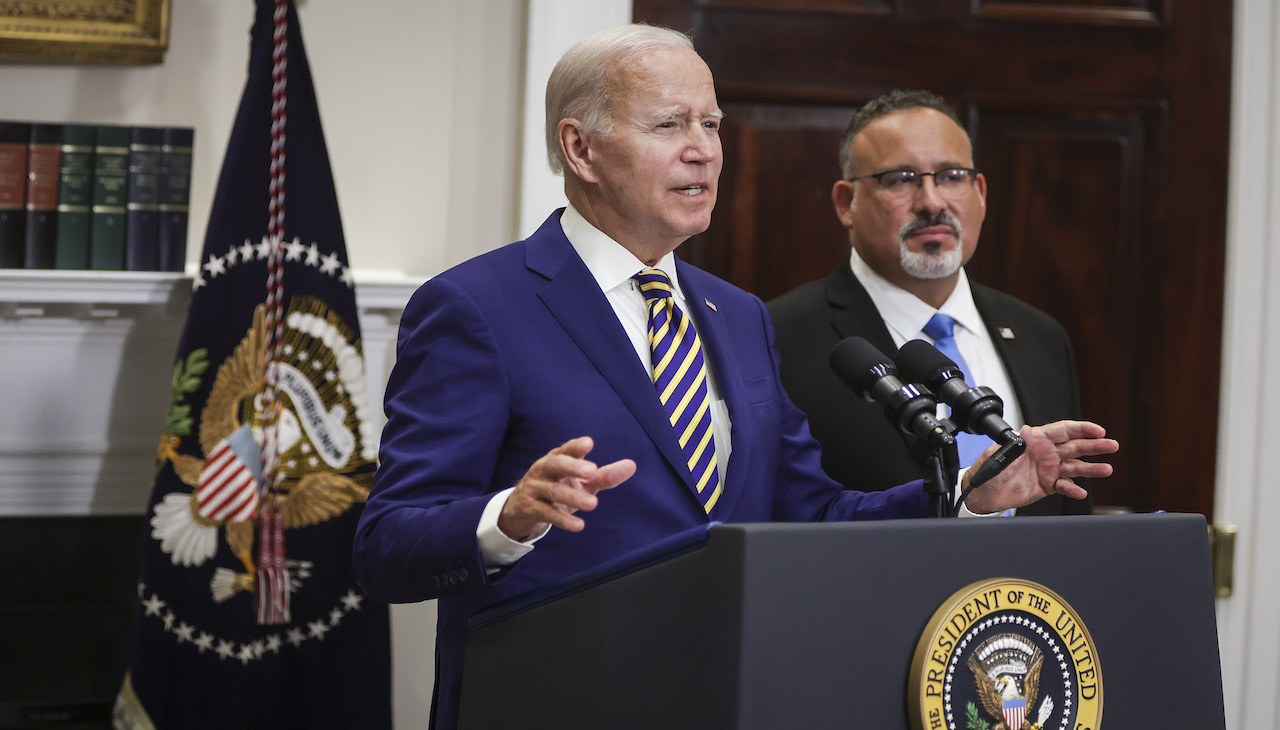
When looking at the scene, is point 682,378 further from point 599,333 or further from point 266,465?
point 266,465

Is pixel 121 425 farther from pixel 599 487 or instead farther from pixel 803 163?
pixel 599 487

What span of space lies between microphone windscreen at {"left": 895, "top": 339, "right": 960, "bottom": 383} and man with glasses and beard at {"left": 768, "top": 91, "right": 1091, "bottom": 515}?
0.73m

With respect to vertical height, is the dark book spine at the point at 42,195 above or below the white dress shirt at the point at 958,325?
above

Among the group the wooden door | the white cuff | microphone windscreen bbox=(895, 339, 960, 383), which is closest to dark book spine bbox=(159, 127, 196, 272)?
the wooden door

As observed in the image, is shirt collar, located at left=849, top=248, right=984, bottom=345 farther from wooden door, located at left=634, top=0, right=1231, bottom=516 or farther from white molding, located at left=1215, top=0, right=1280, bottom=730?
white molding, located at left=1215, top=0, right=1280, bottom=730

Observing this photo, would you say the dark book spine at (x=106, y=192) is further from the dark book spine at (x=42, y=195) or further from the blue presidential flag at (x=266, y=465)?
the blue presidential flag at (x=266, y=465)

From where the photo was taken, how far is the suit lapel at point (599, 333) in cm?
140

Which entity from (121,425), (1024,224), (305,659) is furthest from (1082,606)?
(121,425)

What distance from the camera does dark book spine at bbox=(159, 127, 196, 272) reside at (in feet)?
8.21

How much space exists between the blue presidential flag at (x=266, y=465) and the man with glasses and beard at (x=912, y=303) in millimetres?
945

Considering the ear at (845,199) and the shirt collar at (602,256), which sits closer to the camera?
the shirt collar at (602,256)

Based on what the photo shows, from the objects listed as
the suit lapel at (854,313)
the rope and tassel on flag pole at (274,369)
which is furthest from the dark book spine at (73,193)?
the suit lapel at (854,313)

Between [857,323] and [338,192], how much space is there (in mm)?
1273

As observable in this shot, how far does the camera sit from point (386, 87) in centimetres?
274
